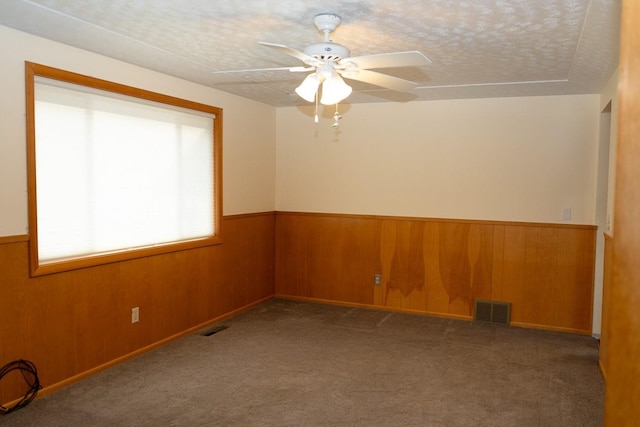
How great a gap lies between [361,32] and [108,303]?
2690mm

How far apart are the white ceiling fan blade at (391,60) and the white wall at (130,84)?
195cm

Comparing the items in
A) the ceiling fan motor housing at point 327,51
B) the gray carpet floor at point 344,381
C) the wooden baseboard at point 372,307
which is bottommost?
the gray carpet floor at point 344,381

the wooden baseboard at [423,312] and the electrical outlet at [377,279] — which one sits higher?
the electrical outlet at [377,279]

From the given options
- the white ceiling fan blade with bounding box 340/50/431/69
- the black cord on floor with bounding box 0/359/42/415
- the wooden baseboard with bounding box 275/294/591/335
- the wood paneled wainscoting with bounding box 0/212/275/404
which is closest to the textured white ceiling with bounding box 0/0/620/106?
the white ceiling fan blade with bounding box 340/50/431/69

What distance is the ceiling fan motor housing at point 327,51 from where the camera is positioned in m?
2.53

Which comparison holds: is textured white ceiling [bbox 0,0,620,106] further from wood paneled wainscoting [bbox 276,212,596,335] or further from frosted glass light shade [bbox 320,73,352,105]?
wood paneled wainscoting [bbox 276,212,596,335]

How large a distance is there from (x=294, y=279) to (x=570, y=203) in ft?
10.4

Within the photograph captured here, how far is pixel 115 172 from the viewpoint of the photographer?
3713 mm

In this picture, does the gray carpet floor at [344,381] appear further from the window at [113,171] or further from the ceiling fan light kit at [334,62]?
the ceiling fan light kit at [334,62]

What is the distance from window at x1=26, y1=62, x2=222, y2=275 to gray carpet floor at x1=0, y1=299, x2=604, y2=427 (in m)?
0.91

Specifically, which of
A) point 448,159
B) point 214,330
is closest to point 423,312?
point 448,159

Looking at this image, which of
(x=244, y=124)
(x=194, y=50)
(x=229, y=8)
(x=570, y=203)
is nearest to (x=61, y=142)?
(x=194, y=50)

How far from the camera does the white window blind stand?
3225mm

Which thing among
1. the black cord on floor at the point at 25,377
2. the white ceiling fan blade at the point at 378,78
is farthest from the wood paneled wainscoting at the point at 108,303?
the white ceiling fan blade at the point at 378,78
